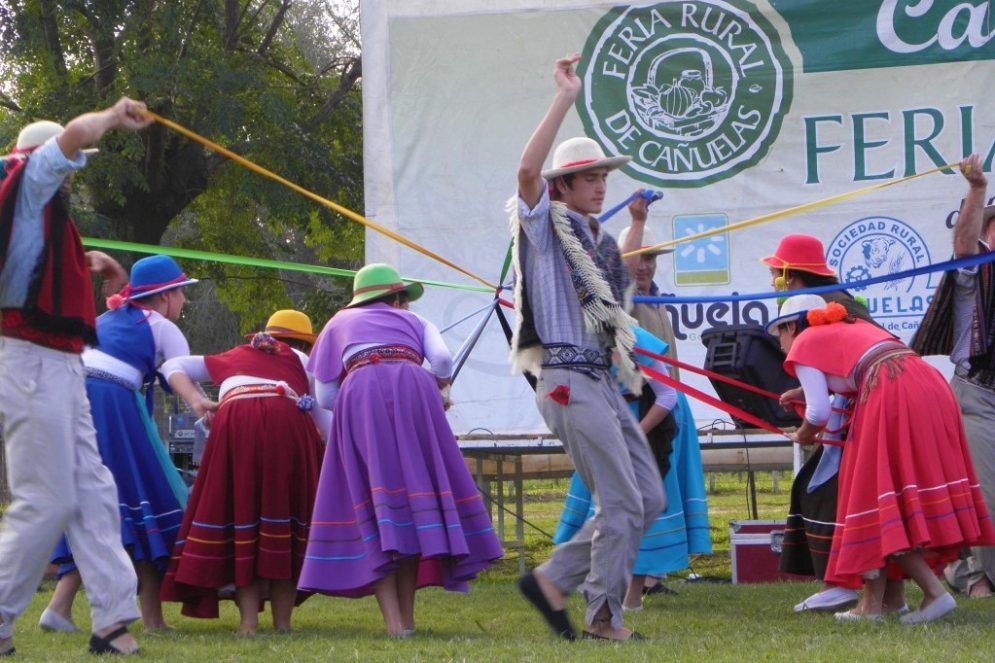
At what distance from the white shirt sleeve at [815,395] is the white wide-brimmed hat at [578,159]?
1.30 m

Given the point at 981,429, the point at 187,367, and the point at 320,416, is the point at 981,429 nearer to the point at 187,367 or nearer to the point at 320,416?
the point at 320,416

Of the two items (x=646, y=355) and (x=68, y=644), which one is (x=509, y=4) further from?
(x=68, y=644)

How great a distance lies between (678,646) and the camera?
4.93 m

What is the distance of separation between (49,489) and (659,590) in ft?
13.3

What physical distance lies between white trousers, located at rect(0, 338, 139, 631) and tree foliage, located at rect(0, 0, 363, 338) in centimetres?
713

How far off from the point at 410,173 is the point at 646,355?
12.6ft

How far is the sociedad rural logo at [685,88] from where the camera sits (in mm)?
9539

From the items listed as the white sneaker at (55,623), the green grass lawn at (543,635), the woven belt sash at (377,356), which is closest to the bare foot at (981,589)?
the green grass lawn at (543,635)

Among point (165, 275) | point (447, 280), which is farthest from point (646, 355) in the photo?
point (447, 280)

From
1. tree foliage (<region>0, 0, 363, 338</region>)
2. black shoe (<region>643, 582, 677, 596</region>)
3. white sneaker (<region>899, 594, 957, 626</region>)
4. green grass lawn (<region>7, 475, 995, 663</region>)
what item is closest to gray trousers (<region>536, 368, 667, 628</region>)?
green grass lawn (<region>7, 475, 995, 663</region>)

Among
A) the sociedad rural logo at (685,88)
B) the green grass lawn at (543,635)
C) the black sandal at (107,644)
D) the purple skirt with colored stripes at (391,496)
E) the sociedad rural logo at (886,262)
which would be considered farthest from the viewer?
the sociedad rural logo at (685,88)

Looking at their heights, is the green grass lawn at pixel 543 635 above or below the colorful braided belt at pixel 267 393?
below

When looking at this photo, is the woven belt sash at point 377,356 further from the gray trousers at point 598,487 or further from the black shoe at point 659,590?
the black shoe at point 659,590

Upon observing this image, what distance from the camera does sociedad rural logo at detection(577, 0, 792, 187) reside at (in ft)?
31.3
